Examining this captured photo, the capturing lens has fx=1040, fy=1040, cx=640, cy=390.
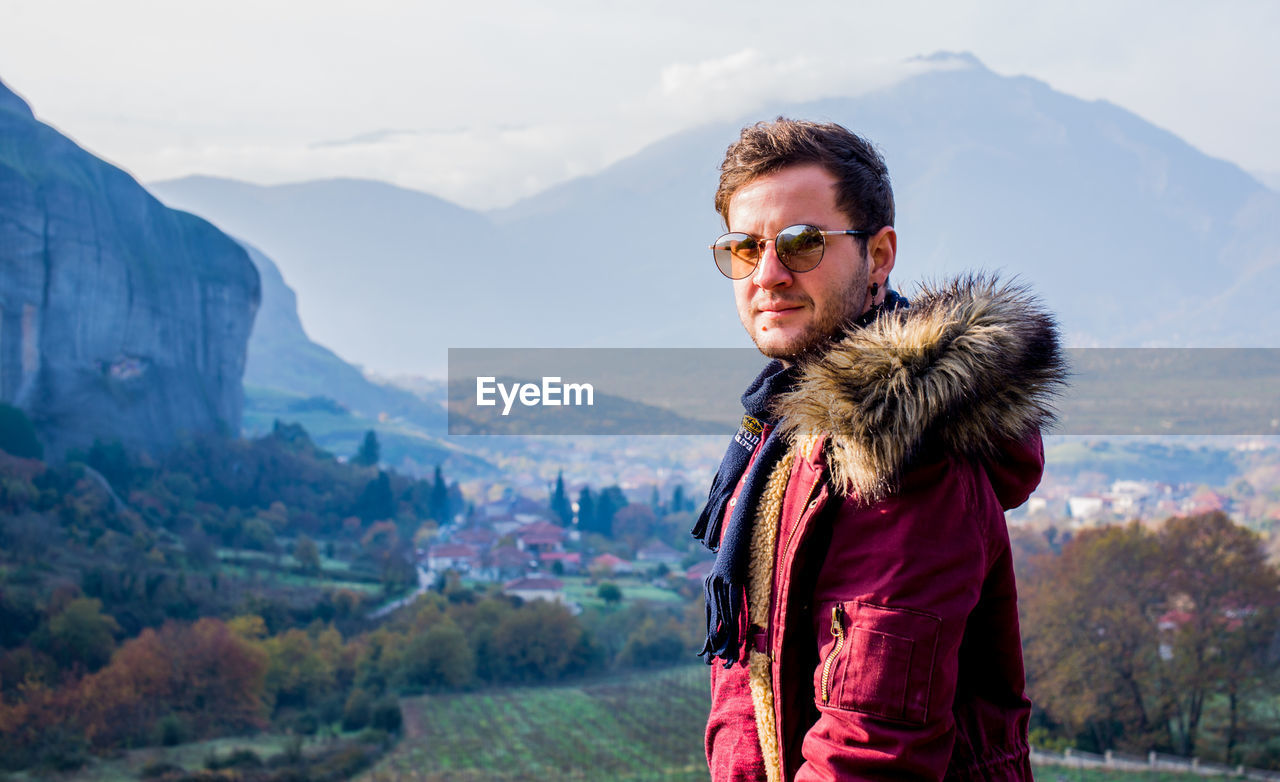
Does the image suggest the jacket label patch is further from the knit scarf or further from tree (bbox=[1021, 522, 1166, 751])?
tree (bbox=[1021, 522, 1166, 751])

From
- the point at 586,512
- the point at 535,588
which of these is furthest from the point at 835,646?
the point at 586,512

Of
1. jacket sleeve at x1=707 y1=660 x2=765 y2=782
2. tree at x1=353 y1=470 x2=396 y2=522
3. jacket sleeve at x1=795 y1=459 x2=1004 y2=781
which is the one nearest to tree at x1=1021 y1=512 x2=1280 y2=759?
A: jacket sleeve at x1=707 y1=660 x2=765 y2=782

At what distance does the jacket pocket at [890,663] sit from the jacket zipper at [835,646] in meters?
0.02

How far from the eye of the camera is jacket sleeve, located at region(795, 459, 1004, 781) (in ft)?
3.32

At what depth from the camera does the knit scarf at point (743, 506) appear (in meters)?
1.26

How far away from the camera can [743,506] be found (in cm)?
125

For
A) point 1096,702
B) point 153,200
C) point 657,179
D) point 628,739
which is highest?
point 657,179

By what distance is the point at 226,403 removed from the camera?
182ft

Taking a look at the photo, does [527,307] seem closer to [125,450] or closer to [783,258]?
[125,450]

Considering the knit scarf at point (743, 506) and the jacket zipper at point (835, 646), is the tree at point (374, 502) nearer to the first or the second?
the knit scarf at point (743, 506)

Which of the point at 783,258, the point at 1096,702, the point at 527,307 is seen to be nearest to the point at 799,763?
the point at 783,258

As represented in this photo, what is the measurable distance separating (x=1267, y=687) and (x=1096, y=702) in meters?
4.48

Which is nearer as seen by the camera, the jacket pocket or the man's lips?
the jacket pocket

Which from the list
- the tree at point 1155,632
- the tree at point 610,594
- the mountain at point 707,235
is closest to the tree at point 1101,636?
the tree at point 1155,632
